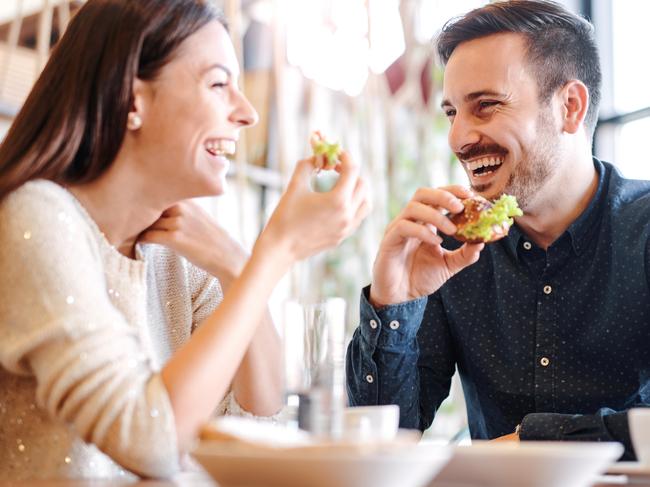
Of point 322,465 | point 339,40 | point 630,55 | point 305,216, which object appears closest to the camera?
point 322,465

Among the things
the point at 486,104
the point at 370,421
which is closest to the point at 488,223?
the point at 486,104

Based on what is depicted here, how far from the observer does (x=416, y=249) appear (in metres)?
2.14

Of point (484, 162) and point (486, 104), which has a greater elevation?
point (486, 104)

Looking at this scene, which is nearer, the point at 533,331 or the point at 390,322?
the point at 390,322

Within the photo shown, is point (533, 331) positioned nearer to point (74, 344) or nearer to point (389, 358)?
point (389, 358)

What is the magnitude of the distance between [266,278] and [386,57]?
10.2 feet

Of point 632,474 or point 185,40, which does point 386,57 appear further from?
point 632,474

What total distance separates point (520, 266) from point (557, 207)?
0.62ft

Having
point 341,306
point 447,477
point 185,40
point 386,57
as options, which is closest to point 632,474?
point 447,477

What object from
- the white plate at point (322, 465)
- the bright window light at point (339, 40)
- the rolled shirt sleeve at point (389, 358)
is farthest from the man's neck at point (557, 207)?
the bright window light at point (339, 40)

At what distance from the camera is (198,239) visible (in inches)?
67.5

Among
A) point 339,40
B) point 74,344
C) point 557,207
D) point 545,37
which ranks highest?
point 339,40

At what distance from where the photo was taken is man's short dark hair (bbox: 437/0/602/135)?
243cm

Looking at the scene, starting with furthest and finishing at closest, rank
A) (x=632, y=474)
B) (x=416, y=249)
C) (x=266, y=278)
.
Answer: (x=416, y=249) → (x=266, y=278) → (x=632, y=474)
